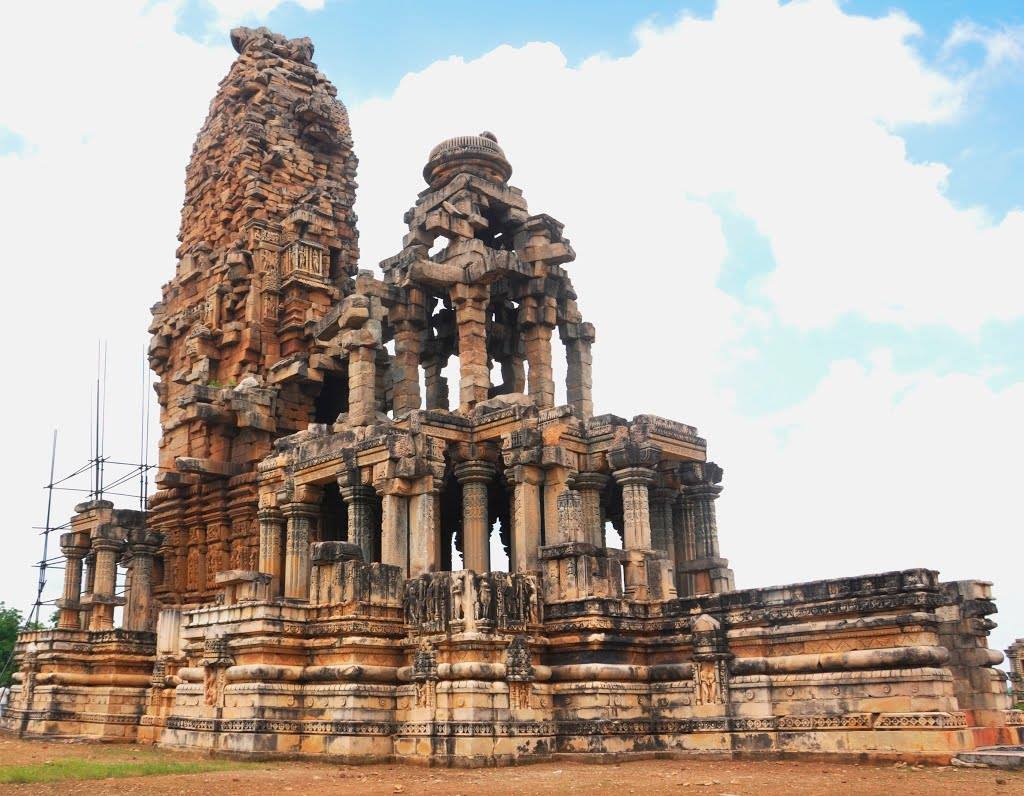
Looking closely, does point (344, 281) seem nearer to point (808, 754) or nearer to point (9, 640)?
point (808, 754)

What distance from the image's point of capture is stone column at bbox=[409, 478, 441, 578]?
19844mm

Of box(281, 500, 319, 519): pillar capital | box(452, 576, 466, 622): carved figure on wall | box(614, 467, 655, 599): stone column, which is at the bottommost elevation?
box(452, 576, 466, 622): carved figure on wall

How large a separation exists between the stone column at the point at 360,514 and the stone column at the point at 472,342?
128 inches

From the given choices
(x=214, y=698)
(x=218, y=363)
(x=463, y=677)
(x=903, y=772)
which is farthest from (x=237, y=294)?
(x=903, y=772)

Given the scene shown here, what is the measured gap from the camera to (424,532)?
20000 millimetres

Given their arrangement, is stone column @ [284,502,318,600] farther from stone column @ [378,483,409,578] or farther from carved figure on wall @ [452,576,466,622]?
carved figure on wall @ [452,576,466,622]

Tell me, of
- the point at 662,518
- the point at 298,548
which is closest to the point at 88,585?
the point at 298,548

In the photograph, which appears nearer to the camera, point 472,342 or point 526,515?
point 526,515

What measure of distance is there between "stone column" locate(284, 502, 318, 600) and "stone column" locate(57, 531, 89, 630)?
29.4 ft

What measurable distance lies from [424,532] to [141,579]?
10.7 meters

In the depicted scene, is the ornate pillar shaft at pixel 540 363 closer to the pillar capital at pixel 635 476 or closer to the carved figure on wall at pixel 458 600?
the pillar capital at pixel 635 476

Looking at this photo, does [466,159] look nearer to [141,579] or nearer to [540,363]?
[540,363]

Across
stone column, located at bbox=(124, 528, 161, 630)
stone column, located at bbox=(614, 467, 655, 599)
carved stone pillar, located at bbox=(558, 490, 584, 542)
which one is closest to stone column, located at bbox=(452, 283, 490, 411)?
carved stone pillar, located at bbox=(558, 490, 584, 542)

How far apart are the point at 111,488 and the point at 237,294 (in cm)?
759
